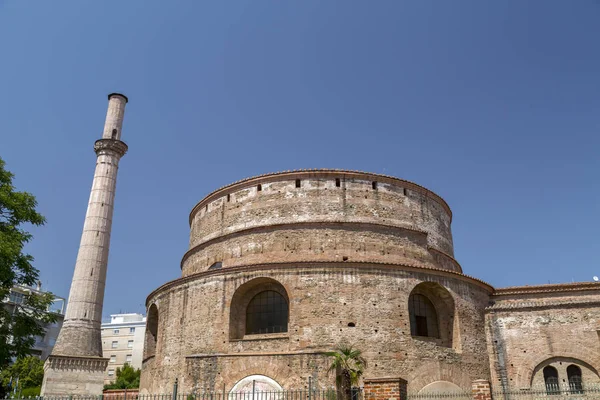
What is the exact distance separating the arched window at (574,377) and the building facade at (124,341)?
45.3 metres

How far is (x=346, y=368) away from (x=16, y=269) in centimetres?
948

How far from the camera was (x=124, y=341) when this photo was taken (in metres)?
57.7

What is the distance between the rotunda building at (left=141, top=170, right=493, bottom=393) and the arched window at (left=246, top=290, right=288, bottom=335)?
0.04 meters

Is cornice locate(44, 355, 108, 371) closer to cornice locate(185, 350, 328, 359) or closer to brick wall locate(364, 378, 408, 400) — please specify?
cornice locate(185, 350, 328, 359)

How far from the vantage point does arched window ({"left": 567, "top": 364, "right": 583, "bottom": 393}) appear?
1888cm

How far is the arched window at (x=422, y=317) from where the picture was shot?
19109 mm

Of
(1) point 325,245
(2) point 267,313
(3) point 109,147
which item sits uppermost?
(3) point 109,147

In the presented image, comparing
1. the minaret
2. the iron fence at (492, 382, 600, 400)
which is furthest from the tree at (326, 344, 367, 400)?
the minaret

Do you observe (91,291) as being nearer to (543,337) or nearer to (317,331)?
(317,331)

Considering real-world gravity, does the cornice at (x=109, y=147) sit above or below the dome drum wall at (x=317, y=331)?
above

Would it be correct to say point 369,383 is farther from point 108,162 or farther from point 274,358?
point 108,162

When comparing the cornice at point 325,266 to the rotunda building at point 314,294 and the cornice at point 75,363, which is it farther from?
the cornice at point 75,363

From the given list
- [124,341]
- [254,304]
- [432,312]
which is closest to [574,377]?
[432,312]

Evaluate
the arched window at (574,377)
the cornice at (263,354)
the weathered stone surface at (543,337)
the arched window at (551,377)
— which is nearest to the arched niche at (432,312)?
the weathered stone surface at (543,337)
